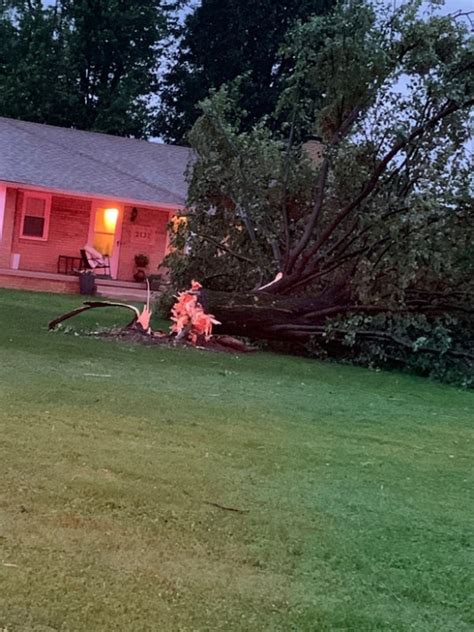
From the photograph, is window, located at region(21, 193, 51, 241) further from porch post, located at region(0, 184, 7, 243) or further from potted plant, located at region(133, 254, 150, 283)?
potted plant, located at region(133, 254, 150, 283)

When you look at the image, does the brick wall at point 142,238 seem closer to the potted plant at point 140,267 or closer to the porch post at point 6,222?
the potted plant at point 140,267

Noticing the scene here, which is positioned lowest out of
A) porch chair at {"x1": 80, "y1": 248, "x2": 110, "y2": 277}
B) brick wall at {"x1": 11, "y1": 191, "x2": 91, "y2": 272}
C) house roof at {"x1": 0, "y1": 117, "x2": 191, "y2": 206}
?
porch chair at {"x1": 80, "y1": 248, "x2": 110, "y2": 277}

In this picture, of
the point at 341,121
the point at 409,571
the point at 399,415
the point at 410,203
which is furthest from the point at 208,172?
the point at 409,571

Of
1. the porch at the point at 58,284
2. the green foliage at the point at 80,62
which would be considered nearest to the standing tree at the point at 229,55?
the green foliage at the point at 80,62

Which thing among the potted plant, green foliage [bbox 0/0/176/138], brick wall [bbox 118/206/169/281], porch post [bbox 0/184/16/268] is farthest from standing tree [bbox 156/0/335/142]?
porch post [bbox 0/184/16/268]

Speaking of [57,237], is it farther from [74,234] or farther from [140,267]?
[140,267]

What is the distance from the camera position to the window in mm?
18547

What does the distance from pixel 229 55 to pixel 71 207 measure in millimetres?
14775

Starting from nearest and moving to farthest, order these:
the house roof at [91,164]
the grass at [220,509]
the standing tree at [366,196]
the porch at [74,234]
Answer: the grass at [220,509] → the standing tree at [366,196] → the house roof at [91,164] → the porch at [74,234]

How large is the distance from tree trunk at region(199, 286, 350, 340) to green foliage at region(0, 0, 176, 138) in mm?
19423

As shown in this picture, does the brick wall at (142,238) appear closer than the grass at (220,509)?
No

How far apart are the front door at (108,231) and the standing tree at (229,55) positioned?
496 inches

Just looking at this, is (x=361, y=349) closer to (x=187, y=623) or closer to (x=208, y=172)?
(x=208, y=172)

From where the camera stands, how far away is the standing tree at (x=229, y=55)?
101ft
